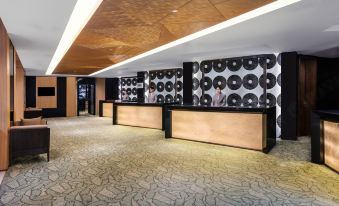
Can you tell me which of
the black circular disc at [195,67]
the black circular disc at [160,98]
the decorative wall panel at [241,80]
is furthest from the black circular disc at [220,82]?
the black circular disc at [160,98]

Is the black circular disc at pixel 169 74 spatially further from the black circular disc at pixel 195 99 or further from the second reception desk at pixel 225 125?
the second reception desk at pixel 225 125

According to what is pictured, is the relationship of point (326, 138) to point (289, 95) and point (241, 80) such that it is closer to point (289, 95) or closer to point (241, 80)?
point (289, 95)

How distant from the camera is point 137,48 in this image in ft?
22.3

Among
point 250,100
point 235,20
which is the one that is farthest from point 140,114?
point 235,20

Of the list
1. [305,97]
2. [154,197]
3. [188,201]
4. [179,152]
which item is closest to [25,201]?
[154,197]

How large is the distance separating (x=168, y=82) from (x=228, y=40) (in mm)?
7152

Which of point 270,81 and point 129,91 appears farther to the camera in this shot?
point 129,91

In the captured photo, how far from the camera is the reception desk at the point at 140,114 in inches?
376

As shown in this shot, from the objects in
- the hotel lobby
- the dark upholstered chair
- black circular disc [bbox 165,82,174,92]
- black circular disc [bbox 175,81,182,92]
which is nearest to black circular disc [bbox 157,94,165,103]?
black circular disc [bbox 165,82,174,92]

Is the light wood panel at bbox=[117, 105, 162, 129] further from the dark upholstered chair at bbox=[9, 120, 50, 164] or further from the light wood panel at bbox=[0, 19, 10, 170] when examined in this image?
the light wood panel at bbox=[0, 19, 10, 170]

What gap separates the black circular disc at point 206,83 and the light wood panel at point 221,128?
2.58m

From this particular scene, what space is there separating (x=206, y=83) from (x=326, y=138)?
5.41 m

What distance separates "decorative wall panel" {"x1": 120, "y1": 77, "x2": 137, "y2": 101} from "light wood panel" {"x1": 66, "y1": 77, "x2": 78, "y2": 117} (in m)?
3.20

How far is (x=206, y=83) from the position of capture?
9570mm
